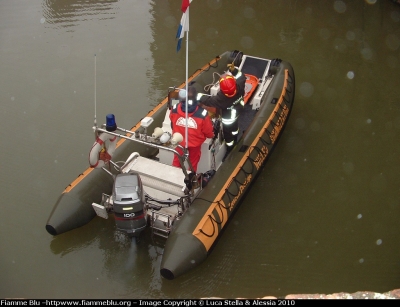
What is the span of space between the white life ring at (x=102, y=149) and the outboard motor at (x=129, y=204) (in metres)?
0.36

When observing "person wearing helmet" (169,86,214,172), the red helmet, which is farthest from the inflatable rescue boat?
the red helmet

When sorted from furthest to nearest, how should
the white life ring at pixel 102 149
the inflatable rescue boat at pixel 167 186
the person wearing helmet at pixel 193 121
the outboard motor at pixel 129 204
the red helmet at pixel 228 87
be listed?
1. the red helmet at pixel 228 87
2. the person wearing helmet at pixel 193 121
3. the white life ring at pixel 102 149
4. the inflatable rescue boat at pixel 167 186
5. the outboard motor at pixel 129 204

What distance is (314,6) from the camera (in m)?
9.78

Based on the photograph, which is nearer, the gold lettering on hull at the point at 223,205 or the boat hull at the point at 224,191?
the boat hull at the point at 224,191

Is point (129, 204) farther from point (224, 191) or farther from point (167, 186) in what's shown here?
point (224, 191)

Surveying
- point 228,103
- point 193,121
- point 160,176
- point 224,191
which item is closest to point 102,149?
point 160,176

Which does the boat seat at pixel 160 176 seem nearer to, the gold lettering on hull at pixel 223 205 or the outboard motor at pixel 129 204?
the gold lettering on hull at pixel 223 205

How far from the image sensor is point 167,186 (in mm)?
4336

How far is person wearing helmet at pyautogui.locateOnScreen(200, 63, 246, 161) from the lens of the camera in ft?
15.1

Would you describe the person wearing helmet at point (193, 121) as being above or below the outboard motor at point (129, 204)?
above

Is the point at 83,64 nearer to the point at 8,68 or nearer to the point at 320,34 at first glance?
the point at 8,68

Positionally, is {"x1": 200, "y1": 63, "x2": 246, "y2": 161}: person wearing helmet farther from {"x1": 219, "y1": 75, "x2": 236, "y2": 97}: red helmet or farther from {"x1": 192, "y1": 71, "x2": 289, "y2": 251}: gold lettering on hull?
{"x1": 192, "y1": 71, "x2": 289, "y2": 251}: gold lettering on hull

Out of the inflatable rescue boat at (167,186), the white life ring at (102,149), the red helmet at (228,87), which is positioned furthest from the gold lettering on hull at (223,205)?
the white life ring at (102,149)

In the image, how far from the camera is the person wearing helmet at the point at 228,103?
4594 mm
